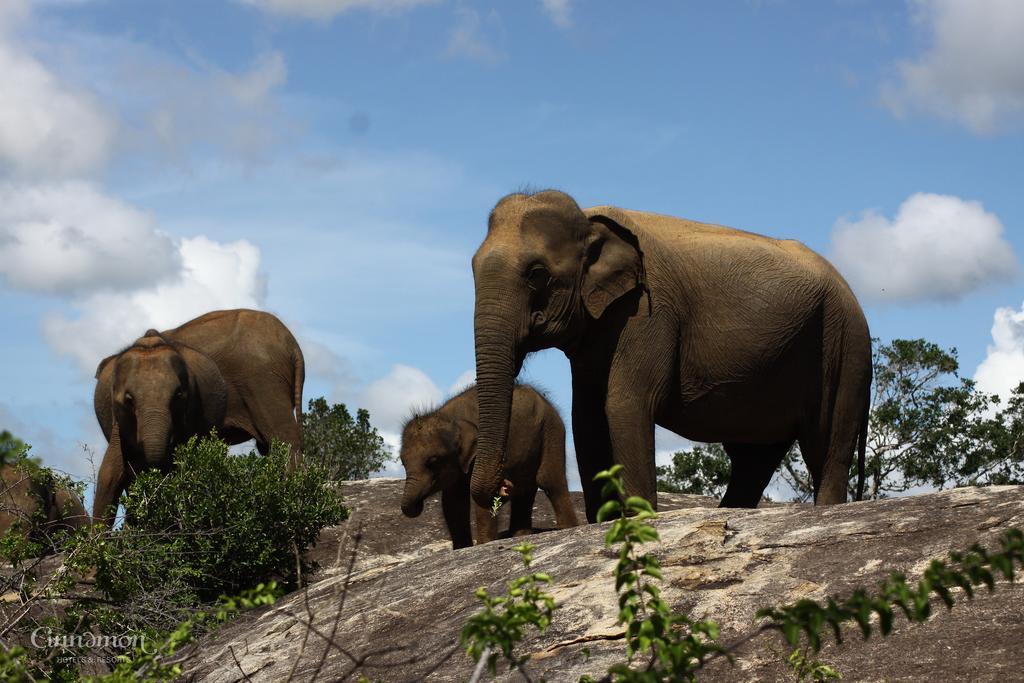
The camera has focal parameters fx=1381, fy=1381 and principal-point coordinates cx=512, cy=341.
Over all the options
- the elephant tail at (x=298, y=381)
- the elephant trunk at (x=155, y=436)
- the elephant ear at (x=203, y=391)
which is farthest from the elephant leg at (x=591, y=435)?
the elephant tail at (x=298, y=381)

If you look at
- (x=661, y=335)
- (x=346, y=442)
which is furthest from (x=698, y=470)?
Answer: (x=661, y=335)

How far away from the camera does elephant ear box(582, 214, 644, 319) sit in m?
9.24

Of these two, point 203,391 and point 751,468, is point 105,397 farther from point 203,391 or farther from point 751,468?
point 751,468

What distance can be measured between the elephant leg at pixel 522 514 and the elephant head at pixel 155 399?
451 cm

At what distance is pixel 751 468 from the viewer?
1082 cm

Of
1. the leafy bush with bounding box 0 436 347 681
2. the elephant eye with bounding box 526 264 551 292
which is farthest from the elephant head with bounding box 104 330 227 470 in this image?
the elephant eye with bounding box 526 264 551 292

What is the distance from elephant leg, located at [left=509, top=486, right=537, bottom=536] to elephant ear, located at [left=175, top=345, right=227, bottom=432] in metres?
5.00

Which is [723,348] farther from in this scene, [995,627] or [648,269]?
[995,627]

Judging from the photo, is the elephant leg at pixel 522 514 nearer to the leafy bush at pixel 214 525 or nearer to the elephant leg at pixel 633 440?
the leafy bush at pixel 214 525

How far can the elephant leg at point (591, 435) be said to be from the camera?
387 inches

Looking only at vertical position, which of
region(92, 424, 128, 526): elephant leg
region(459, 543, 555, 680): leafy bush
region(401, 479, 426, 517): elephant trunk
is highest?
region(92, 424, 128, 526): elephant leg

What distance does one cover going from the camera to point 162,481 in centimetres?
1236

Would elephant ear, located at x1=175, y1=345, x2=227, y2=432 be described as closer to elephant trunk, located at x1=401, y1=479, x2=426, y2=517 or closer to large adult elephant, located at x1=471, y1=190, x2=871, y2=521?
elephant trunk, located at x1=401, y1=479, x2=426, y2=517

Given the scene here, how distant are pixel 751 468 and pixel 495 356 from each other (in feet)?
8.96
